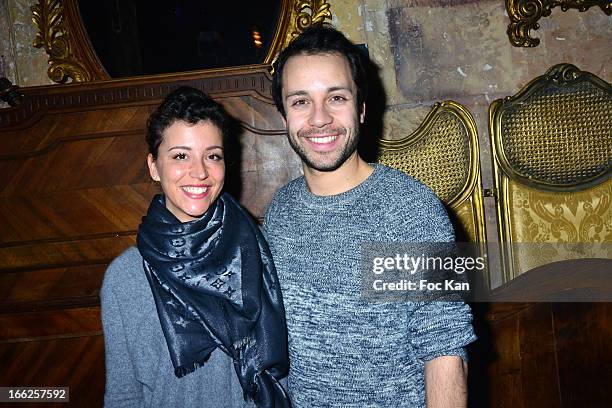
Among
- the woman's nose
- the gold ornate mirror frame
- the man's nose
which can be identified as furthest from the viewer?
the gold ornate mirror frame

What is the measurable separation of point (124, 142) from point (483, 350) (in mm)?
2191

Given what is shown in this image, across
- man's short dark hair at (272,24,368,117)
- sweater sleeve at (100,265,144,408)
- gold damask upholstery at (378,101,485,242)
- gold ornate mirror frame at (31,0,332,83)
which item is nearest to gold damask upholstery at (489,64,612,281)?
gold damask upholstery at (378,101,485,242)

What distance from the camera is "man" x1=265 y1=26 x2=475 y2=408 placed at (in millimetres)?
1304

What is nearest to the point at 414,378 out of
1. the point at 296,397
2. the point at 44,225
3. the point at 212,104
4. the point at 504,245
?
the point at 296,397

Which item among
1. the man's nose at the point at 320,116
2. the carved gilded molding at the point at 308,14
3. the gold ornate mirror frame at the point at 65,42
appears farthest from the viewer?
the gold ornate mirror frame at the point at 65,42

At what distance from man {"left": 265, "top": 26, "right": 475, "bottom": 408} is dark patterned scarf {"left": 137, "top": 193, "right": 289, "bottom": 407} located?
0.19ft

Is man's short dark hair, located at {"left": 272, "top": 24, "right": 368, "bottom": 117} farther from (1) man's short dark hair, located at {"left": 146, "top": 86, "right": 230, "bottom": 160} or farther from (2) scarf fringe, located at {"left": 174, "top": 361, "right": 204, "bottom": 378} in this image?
(2) scarf fringe, located at {"left": 174, "top": 361, "right": 204, "bottom": 378}

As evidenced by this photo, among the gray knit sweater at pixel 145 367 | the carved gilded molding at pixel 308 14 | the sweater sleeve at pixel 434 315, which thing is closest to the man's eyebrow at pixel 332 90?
the sweater sleeve at pixel 434 315

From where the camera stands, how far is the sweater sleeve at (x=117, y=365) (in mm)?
1511

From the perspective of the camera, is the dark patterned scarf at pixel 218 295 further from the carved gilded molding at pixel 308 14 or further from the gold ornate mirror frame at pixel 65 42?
the gold ornate mirror frame at pixel 65 42

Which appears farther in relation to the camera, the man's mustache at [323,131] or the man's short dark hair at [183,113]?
the man's short dark hair at [183,113]

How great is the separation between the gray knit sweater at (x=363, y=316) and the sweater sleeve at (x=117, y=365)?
0.48 meters

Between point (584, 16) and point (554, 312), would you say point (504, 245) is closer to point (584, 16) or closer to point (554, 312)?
point (554, 312)

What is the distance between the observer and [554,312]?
217 cm
